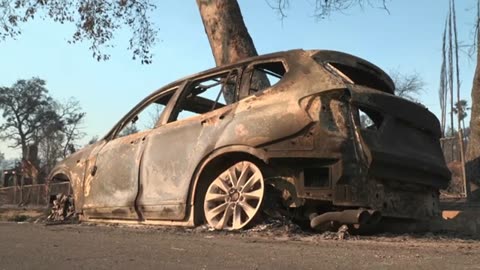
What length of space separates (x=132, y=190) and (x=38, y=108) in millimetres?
65978

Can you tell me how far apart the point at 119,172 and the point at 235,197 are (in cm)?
211

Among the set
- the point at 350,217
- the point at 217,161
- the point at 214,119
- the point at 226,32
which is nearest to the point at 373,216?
the point at 350,217

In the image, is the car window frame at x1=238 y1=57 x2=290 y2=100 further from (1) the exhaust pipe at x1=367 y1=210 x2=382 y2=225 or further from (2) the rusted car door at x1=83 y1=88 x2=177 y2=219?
(1) the exhaust pipe at x1=367 y1=210 x2=382 y2=225

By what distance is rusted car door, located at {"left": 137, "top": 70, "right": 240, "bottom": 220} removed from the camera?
20.2 ft

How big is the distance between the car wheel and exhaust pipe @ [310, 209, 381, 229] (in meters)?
0.63

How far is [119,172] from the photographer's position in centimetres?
729

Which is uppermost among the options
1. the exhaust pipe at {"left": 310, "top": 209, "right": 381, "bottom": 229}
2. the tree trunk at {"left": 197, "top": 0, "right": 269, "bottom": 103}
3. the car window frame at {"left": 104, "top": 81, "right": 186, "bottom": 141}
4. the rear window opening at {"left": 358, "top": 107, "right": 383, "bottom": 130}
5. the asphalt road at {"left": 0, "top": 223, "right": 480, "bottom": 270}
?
the tree trunk at {"left": 197, "top": 0, "right": 269, "bottom": 103}

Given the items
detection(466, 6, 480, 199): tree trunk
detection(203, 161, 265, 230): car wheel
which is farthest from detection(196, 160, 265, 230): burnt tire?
detection(466, 6, 480, 199): tree trunk

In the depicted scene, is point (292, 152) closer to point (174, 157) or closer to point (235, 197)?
point (235, 197)

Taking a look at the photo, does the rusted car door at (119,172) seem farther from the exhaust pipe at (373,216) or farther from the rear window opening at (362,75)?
the exhaust pipe at (373,216)

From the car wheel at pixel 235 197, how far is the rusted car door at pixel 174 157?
1.10 feet

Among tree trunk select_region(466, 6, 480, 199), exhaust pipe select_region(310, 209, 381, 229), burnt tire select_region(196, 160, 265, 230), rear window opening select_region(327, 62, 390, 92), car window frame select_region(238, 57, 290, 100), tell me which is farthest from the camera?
tree trunk select_region(466, 6, 480, 199)

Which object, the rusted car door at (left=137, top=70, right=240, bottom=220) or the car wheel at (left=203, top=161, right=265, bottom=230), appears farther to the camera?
the rusted car door at (left=137, top=70, right=240, bottom=220)

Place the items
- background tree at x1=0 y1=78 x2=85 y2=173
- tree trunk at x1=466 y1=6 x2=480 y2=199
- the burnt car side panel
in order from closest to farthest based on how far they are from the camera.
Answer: the burnt car side panel
tree trunk at x1=466 y1=6 x2=480 y2=199
background tree at x1=0 y1=78 x2=85 y2=173
